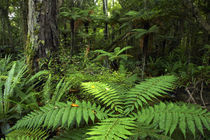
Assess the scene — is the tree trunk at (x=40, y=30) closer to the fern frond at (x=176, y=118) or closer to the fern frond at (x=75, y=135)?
the fern frond at (x=75, y=135)

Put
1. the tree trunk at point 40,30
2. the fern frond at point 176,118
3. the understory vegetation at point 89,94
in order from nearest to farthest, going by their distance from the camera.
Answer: the fern frond at point 176,118
the understory vegetation at point 89,94
the tree trunk at point 40,30

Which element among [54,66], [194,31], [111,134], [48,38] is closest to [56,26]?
[48,38]

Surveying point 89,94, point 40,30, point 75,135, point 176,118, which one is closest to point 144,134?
point 176,118

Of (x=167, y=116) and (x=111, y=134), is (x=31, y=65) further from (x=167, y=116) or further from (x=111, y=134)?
(x=167, y=116)

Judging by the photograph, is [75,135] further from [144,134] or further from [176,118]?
[176,118]

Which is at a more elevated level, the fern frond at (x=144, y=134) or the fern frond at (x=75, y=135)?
the fern frond at (x=144, y=134)

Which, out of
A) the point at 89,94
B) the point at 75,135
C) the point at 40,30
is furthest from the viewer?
the point at 40,30

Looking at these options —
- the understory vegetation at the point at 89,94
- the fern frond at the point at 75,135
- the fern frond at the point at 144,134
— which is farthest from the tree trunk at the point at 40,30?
the fern frond at the point at 144,134

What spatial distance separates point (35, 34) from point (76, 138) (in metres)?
2.08

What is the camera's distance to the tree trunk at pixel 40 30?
237 cm

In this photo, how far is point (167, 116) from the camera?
1008 millimetres

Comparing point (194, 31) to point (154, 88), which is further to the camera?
point (194, 31)

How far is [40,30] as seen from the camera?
2396 millimetres

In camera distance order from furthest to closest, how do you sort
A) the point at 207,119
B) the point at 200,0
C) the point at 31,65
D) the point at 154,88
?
the point at 200,0 < the point at 31,65 < the point at 154,88 < the point at 207,119
